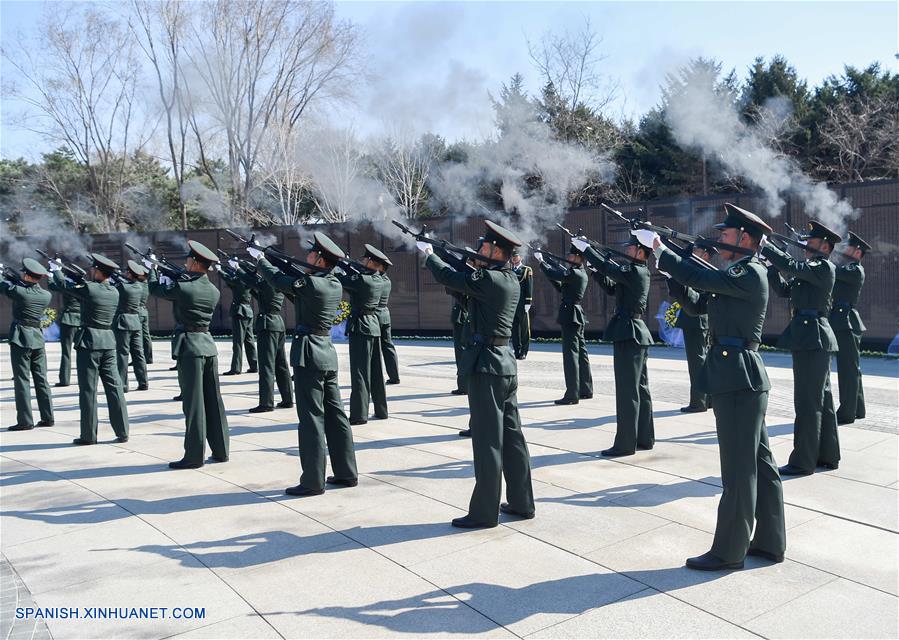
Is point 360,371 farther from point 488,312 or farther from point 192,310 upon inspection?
point 488,312

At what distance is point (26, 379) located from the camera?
10.3 m

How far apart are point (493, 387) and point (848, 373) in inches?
196

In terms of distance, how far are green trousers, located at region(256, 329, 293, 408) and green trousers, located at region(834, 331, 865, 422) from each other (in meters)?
6.87

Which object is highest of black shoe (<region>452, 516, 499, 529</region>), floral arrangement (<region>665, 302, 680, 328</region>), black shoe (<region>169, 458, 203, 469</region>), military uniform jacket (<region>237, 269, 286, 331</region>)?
military uniform jacket (<region>237, 269, 286, 331</region>)

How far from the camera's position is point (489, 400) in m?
5.64

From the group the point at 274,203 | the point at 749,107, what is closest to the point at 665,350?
the point at 749,107

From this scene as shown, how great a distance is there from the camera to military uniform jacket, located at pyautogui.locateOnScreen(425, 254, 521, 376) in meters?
5.69

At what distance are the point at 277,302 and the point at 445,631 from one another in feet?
26.7

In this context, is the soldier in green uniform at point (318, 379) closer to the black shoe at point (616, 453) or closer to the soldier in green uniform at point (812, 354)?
the black shoe at point (616, 453)

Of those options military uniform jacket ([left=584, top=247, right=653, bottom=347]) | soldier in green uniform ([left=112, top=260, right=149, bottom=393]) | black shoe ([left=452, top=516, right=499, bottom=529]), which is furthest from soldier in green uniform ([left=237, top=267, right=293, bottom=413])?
black shoe ([left=452, top=516, right=499, bottom=529])

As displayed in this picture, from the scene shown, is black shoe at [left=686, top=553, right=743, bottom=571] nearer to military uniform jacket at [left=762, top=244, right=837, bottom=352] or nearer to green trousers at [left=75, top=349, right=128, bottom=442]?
military uniform jacket at [left=762, top=244, right=837, bottom=352]

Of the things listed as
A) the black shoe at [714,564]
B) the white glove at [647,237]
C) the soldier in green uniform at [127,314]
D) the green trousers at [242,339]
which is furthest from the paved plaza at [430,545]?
the green trousers at [242,339]

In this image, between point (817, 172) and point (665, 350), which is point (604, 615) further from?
point (817, 172)

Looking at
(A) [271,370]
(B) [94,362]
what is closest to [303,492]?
(B) [94,362]
